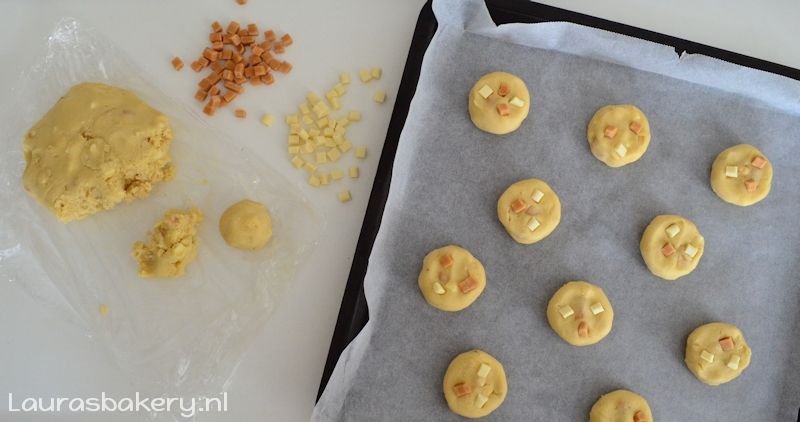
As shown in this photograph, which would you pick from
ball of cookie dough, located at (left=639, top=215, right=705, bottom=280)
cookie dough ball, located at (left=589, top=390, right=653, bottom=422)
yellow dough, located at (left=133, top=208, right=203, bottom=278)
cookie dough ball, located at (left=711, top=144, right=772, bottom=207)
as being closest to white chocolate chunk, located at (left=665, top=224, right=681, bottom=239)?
ball of cookie dough, located at (left=639, top=215, right=705, bottom=280)

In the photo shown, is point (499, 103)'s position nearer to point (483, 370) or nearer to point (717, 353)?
point (483, 370)

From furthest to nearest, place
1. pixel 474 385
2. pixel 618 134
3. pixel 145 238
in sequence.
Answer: pixel 145 238 < pixel 618 134 < pixel 474 385

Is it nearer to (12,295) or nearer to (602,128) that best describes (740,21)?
(602,128)

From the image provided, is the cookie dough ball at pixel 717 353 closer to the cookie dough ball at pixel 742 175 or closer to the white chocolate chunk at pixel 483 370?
the cookie dough ball at pixel 742 175

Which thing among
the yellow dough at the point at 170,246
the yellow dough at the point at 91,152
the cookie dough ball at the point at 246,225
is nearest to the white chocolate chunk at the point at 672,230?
the cookie dough ball at the point at 246,225

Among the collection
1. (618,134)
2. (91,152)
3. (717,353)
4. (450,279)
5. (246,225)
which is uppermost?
(618,134)

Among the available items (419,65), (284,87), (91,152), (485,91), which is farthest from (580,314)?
(91,152)

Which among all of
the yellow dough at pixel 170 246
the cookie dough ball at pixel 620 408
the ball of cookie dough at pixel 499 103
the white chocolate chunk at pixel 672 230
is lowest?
the cookie dough ball at pixel 620 408

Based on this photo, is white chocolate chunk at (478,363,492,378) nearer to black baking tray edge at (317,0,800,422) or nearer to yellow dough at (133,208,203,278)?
black baking tray edge at (317,0,800,422)
